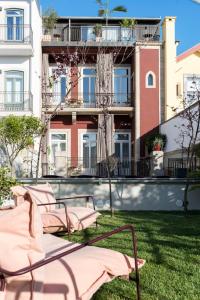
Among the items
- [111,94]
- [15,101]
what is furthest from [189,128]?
[15,101]

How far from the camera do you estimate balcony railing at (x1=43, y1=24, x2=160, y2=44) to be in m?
22.4

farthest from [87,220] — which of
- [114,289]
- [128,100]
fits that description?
[128,100]

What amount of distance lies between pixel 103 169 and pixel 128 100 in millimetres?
3813

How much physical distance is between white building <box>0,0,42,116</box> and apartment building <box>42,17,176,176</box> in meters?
1.40

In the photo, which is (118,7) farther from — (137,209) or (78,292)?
(78,292)

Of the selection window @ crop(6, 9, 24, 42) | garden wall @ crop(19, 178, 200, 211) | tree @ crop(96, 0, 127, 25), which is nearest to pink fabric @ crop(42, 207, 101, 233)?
garden wall @ crop(19, 178, 200, 211)

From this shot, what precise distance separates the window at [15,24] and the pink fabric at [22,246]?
1819 centimetres

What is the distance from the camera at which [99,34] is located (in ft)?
73.2

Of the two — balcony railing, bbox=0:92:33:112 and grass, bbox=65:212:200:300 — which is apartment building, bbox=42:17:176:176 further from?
grass, bbox=65:212:200:300

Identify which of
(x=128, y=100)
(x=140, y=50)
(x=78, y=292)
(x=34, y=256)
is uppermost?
(x=140, y=50)

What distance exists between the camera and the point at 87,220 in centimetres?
693

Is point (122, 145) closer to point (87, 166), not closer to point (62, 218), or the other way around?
point (87, 166)

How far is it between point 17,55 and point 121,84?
564cm

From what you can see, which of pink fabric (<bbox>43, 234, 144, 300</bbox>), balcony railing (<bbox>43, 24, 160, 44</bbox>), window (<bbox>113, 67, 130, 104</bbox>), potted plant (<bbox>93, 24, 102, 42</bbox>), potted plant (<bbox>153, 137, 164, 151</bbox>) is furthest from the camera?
window (<bbox>113, 67, 130, 104</bbox>)
